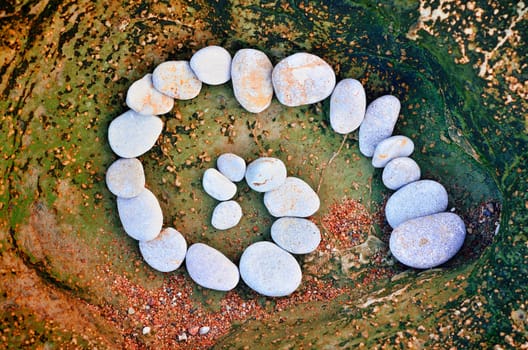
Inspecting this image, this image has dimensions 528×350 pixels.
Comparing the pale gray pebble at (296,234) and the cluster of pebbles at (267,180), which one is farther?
the pale gray pebble at (296,234)

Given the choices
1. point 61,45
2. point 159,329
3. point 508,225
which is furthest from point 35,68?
point 508,225

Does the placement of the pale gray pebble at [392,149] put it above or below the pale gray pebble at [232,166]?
above

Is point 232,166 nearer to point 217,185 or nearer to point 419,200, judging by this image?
point 217,185

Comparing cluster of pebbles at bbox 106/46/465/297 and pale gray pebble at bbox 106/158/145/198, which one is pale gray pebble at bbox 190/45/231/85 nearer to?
cluster of pebbles at bbox 106/46/465/297

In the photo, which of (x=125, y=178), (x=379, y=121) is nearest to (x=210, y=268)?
(x=125, y=178)

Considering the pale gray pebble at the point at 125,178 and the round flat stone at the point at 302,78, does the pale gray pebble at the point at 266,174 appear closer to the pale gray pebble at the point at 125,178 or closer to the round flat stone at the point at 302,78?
the round flat stone at the point at 302,78

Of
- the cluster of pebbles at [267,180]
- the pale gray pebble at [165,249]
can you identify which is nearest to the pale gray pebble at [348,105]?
the cluster of pebbles at [267,180]
